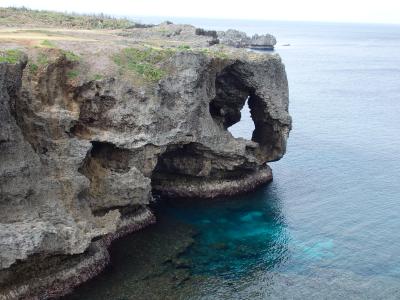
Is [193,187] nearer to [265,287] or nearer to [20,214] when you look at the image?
[265,287]

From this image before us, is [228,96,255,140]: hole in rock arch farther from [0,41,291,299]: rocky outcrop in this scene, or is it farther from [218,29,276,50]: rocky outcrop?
[218,29,276,50]: rocky outcrop

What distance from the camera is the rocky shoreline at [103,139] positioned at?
35.4m

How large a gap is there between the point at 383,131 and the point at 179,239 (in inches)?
1988

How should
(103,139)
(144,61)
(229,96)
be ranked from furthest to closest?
(229,96)
(144,61)
(103,139)

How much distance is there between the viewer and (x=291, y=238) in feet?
156

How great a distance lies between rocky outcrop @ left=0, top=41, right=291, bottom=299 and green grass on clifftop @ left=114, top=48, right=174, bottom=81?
79 centimetres

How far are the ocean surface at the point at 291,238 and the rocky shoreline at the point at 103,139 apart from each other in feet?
9.33

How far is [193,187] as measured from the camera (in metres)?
56.5

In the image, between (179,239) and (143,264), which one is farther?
(179,239)

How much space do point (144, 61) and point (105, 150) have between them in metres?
9.29

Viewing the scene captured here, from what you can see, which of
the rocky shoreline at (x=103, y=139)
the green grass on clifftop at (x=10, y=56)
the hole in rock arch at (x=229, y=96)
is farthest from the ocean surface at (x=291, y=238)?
the green grass on clifftop at (x=10, y=56)

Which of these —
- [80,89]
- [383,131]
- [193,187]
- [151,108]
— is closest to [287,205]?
[193,187]

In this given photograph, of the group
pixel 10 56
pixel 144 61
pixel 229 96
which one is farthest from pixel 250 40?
pixel 10 56

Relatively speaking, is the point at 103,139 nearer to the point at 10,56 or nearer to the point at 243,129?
the point at 10,56
